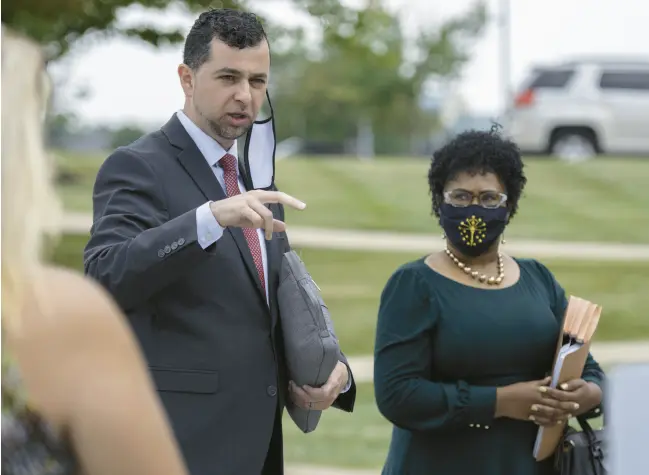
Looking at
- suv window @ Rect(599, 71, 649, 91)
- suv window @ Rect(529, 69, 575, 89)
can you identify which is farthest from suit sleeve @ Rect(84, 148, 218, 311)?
suv window @ Rect(599, 71, 649, 91)

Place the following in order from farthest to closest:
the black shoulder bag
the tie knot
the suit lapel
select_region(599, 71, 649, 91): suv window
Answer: select_region(599, 71, 649, 91): suv window
the black shoulder bag
the tie knot
the suit lapel

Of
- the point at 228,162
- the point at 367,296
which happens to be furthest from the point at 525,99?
the point at 228,162

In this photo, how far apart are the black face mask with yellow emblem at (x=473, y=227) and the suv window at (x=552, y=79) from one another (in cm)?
1621

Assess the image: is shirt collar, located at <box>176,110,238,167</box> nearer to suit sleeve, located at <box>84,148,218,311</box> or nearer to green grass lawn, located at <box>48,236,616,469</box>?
suit sleeve, located at <box>84,148,218,311</box>

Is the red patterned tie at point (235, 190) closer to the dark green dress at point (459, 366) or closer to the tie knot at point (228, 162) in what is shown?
the tie knot at point (228, 162)

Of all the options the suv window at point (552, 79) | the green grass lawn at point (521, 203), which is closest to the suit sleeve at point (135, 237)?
the green grass lawn at point (521, 203)

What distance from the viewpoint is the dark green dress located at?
3.53 metres

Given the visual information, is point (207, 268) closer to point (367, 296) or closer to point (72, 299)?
point (72, 299)

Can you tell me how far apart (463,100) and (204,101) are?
40.7 metres

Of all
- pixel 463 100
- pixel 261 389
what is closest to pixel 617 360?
pixel 261 389

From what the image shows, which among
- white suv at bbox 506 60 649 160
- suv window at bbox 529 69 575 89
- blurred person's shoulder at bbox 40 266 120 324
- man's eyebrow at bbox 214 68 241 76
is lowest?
white suv at bbox 506 60 649 160

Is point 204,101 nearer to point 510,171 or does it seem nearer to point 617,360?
point 510,171

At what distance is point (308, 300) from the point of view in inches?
117

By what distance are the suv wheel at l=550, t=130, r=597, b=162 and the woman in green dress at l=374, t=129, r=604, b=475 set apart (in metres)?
16.1
